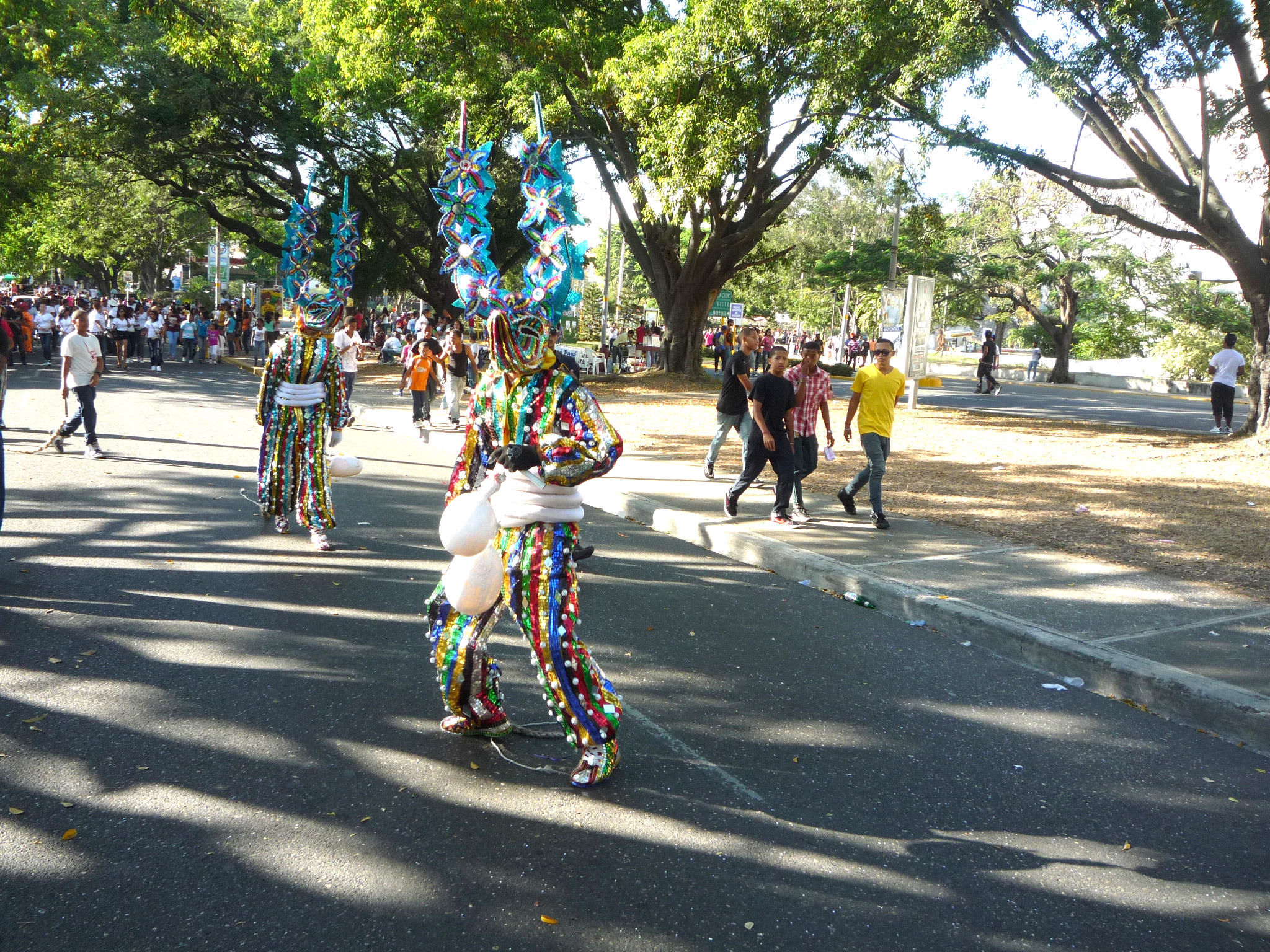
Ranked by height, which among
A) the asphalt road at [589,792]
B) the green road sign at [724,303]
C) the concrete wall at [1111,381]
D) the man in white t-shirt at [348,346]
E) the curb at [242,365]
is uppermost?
the green road sign at [724,303]

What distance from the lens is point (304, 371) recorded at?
755cm

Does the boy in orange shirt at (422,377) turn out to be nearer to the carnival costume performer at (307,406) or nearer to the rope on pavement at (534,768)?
the carnival costume performer at (307,406)

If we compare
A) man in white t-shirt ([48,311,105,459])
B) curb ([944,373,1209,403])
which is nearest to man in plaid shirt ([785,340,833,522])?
man in white t-shirt ([48,311,105,459])

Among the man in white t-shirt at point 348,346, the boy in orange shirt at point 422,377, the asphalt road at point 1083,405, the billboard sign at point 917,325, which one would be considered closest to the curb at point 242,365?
the man in white t-shirt at point 348,346

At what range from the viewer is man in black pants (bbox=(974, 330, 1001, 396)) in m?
27.1

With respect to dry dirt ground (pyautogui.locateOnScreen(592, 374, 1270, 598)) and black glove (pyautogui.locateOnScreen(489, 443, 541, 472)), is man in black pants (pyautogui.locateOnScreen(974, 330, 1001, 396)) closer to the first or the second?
dry dirt ground (pyautogui.locateOnScreen(592, 374, 1270, 598))

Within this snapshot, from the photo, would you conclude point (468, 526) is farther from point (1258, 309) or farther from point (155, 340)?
point (155, 340)

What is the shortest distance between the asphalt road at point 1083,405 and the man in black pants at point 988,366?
1.28ft

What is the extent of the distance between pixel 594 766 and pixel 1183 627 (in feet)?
14.5

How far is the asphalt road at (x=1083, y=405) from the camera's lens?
2039 cm

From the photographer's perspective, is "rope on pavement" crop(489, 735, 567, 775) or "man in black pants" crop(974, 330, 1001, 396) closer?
"rope on pavement" crop(489, 735, 567, 775)

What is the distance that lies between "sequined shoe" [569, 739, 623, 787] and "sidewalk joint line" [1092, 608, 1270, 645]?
138 inches

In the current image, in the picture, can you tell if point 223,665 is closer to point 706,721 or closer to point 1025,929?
point 706,721

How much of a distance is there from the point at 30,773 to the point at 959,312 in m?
39.8
